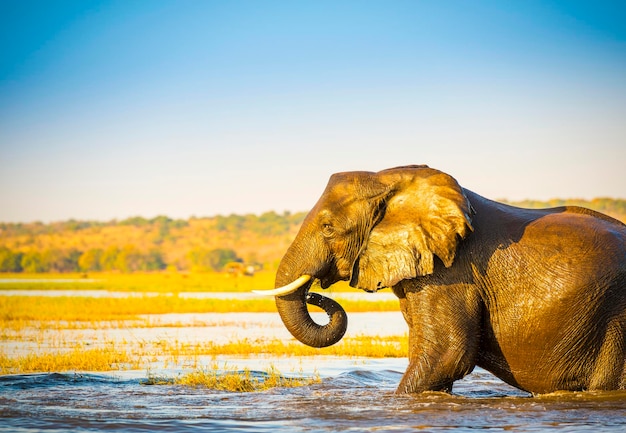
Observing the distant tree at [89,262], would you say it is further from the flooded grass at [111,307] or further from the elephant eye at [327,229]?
the elephant eye at [327,229]

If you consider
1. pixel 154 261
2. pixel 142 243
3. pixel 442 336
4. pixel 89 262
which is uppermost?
pixel 142 243

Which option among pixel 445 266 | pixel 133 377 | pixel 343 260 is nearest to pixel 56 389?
pixel 133 377

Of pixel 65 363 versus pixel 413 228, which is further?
pixel 65 363

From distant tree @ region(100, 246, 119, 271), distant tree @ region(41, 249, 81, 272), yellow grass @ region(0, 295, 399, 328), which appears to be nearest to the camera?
yellow grass @ region(0, 295, 399, 328)

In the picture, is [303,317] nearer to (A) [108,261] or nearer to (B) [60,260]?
(A) [108,261]

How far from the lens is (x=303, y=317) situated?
28.3 feet

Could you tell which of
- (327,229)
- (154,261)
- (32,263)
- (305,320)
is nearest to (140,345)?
(305,320)

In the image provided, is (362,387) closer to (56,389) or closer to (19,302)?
(56,389)

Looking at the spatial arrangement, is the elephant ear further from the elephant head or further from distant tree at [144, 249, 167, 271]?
distant tree at [144, 249, 167, 271]

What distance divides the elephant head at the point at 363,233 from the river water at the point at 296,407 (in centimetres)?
97

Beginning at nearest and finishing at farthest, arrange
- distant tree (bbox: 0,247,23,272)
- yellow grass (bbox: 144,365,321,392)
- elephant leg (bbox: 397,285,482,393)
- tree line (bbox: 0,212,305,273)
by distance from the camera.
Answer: elephant leg (bbox: 397,285,482,393), yellow grass (bbox: 144,365,321,392), distant tree (bbox: 0,247,23,272), tree line (bbox: 0,212,305,273)

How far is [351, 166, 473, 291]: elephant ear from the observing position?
26.6 ft

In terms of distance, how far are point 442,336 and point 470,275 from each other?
645mm

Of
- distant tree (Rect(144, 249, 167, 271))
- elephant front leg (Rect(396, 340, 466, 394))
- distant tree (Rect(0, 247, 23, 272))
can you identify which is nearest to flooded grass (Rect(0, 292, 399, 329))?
elephant front leg (Rect(396, 340, 466, 394))
